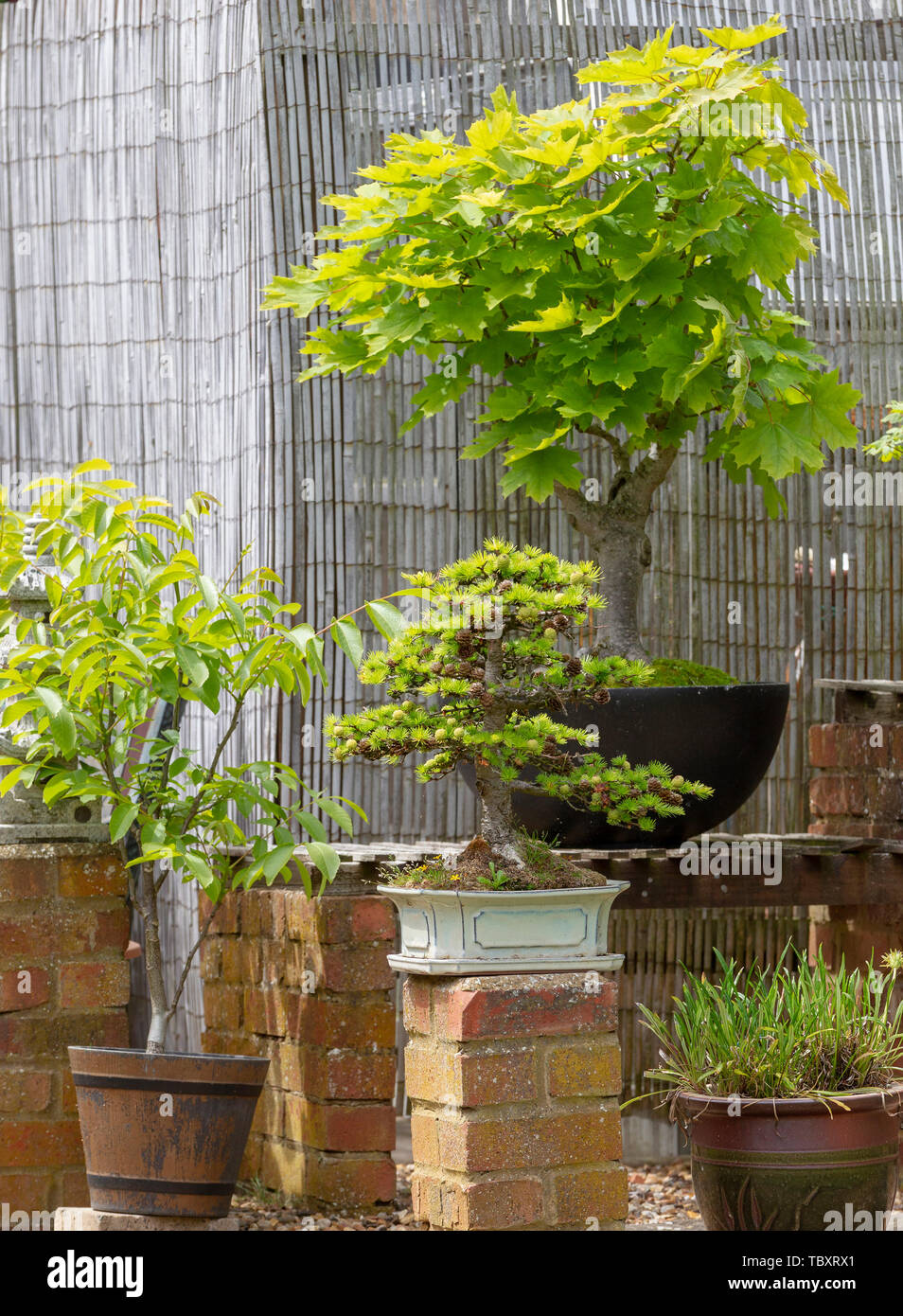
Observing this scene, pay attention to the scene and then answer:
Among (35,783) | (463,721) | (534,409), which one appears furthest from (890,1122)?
(35,783)

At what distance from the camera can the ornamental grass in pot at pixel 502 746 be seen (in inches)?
97.1

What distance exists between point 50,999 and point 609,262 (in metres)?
1.80

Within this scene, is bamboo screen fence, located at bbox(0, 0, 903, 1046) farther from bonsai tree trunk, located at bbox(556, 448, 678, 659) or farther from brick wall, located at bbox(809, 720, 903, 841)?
bonsai tree trunk, located at bbox(556, 448, 678, 659)

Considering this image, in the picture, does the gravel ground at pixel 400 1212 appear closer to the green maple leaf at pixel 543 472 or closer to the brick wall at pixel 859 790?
the brick wall at pixel 859 790

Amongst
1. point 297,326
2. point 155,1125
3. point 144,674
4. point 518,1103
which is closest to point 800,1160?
point 518,1103

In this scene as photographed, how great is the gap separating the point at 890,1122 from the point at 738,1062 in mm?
292

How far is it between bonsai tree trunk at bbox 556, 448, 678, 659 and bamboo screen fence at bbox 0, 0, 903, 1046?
1.90ft

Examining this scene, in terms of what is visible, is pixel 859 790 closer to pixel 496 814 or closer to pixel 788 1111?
pixel 788 1111

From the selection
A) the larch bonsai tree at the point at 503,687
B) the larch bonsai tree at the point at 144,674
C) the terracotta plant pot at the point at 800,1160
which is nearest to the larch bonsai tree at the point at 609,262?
the larch bonsai tree at the point at 503,687

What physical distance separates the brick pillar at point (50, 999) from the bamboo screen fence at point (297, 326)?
64cm

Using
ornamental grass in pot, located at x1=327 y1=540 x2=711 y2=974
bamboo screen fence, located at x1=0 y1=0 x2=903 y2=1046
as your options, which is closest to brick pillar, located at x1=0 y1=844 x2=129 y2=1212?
bamboo screen fence, located at x1=0 y1=0 x2=903 y2=1046

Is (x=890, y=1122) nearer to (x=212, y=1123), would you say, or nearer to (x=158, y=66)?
(x=212, y=1123)

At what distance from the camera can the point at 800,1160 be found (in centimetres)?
258

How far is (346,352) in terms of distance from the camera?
120 inches
